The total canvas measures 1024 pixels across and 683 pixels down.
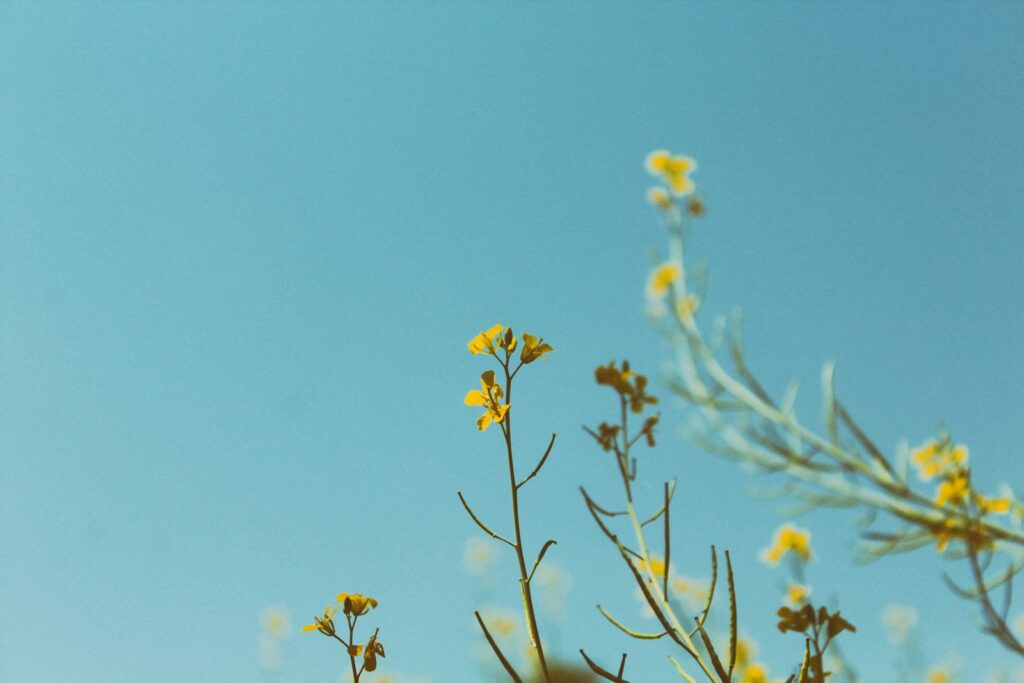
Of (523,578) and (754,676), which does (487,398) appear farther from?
(754,676)

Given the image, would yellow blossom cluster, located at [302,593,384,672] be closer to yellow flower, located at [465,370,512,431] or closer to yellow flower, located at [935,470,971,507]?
yellow flower, located at [465,370,512,431]

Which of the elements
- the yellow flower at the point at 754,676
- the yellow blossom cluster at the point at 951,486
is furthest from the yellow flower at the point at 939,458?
the yellow flower at the point at 754,676

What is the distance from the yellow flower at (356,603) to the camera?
1.04 m

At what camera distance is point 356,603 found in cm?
105

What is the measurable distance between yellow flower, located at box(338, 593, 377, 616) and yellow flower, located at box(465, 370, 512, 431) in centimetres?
33

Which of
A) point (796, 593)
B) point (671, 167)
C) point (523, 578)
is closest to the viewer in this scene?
point (523, 578)

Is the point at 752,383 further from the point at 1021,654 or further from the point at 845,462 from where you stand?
the point at 1021,654

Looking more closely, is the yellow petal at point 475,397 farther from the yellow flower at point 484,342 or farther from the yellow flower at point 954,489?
the yellow flower at point 954,489

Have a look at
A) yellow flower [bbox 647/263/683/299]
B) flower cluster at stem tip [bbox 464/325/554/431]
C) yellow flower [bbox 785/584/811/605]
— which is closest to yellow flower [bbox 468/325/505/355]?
flower cluster at stem tip [bbox 464/325/554/431]

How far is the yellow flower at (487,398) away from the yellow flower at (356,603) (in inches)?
12.8

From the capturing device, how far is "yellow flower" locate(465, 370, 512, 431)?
3.51ft

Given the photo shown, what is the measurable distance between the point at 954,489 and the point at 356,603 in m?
2.50

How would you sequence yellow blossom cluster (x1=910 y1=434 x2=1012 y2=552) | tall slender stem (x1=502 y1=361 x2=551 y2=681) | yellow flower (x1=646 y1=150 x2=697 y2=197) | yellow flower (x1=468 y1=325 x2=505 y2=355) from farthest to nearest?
1. yellow flower (x1=646 y1=150 x2=697 y2=197)
2. yellow blossom cluster (x1=910 y1=434 x2=1012 y2=552)
3. yellow flower (x1=468 y1=325 x2=505 y2=355)
4. tall slender stem (x1=502 y1=361 x2=551 y2=681)

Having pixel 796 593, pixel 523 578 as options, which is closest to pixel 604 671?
pixel 523 578
